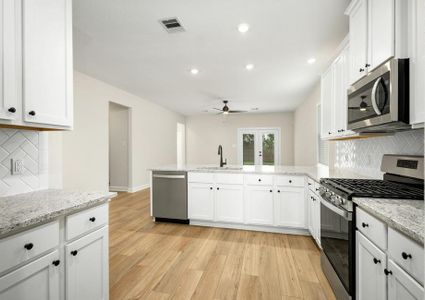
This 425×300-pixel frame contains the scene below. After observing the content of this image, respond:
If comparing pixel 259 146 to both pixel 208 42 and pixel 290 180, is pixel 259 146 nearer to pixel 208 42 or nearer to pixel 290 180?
pixel 290 180

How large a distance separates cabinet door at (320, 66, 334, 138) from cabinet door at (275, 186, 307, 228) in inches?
34.4

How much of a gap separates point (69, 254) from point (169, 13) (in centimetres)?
237

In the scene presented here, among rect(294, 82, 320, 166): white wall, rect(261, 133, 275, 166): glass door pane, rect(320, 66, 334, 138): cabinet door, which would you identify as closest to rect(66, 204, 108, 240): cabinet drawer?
rect(320, 66, 334, 138): cabinet door

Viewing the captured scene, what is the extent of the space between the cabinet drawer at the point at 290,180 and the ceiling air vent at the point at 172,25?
2310 mm

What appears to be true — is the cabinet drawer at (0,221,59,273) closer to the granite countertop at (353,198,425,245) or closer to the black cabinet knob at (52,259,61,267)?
the black cabinet knob at (52,259,61,267)

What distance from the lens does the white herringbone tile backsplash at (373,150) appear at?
180 centimetres

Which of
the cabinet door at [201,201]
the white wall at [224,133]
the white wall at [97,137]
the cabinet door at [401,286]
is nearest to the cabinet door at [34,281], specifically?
the cabinet door at [401,286]

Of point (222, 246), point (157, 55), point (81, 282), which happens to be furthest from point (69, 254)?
point (157, 55)

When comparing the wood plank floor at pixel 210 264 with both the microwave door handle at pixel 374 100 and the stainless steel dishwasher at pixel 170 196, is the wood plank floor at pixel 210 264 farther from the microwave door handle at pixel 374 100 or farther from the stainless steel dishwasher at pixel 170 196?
the microwave door handle at pixel 374 100

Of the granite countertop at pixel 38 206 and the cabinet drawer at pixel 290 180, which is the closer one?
the granite countertop at pixel 38 206

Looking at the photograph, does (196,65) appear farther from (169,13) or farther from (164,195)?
(164,195)

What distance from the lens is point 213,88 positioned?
17.7 feet

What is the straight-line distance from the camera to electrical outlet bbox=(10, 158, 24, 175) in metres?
1.62

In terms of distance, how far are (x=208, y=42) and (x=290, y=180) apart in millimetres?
2204
